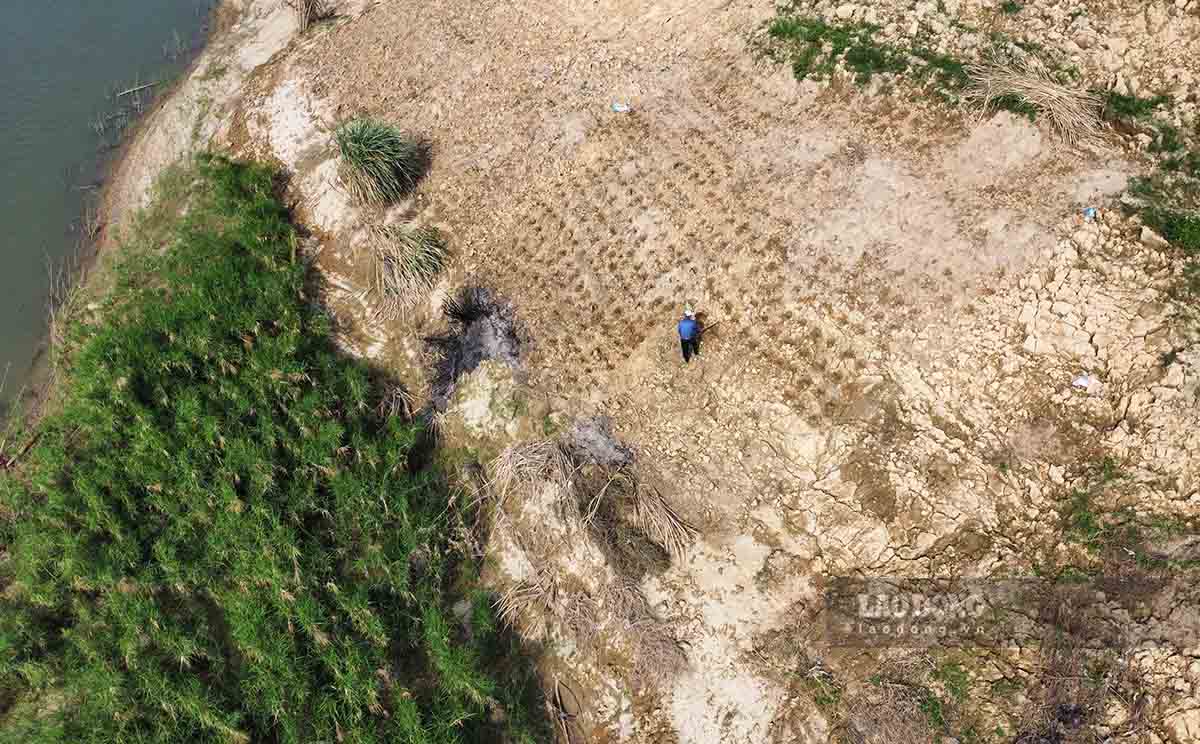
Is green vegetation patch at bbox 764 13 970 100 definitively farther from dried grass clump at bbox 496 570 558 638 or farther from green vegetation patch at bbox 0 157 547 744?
dried grass clump at bbox 496 570 558 638

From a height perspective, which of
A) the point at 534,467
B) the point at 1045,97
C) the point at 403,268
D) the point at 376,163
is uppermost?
the point at 376,163

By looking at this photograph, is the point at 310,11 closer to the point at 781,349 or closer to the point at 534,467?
the point at 534,467

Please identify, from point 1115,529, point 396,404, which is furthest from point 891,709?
point 396,404

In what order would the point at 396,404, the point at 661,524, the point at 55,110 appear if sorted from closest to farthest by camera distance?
the point at 661,524 → the point at 396,404 → the point at 55,110

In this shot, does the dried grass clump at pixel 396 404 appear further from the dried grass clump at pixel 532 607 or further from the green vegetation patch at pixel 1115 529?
the green vegetation patch at pixel 1115 529

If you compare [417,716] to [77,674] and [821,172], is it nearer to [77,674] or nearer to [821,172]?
[77,674]
